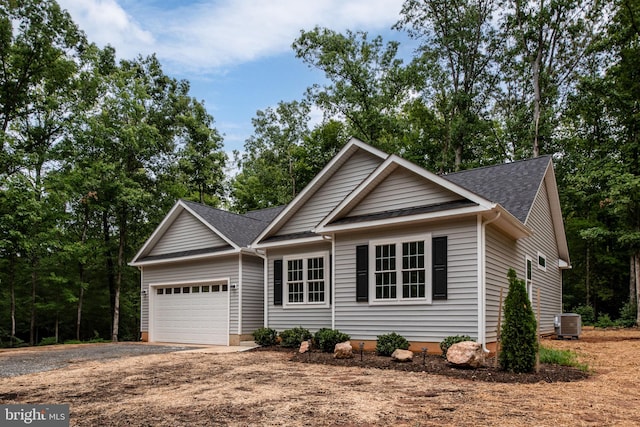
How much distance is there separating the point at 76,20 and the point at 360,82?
14.7 metres

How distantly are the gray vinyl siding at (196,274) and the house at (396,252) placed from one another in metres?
0.06

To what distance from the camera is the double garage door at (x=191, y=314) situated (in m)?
14.9

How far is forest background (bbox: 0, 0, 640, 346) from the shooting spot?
1945 cm

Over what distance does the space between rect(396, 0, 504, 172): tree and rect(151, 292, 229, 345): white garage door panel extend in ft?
52.8

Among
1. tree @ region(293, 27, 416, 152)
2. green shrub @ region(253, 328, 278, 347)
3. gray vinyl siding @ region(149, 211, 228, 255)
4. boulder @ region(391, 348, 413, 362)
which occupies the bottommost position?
green shrub @ region(253, 328, 278, 347)

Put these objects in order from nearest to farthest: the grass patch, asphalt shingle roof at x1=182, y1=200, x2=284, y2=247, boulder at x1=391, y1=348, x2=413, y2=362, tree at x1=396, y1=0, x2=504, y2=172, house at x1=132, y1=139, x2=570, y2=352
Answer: the grass patch
boulder at x1=391, y1=348, x2=413, y2=362
house at x1=132, y1=139, x2=570, y2=352
asphalt shingle roof at x1=182, y1=200, x2=284, y2=247
tree at x1=396, y1=0, x2=504, y2=172

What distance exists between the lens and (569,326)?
14.7 meters

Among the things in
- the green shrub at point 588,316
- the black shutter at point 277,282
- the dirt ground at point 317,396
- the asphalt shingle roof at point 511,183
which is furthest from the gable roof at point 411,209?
the green shrub at point 588,316

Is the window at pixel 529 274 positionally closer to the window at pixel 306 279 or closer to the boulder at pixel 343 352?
the window at pixel 306 279

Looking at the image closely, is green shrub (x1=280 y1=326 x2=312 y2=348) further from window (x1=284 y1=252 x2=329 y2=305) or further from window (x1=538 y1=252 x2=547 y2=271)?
window (x1=538 y1=252 x2=547 y2=271)

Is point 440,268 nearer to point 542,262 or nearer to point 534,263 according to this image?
point 534,263

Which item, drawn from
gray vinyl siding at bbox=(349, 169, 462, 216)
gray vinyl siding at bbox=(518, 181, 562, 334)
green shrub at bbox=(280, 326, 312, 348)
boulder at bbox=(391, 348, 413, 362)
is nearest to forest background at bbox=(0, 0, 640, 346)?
gray vinyl siding at bbox=(518, 181, 562, 334)

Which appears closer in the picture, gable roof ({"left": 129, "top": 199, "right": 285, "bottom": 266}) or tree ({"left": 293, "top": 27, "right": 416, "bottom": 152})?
gable roof ({"left": 129, "top": 199, "right": 285, "bottom": 266})

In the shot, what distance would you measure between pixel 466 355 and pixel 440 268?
2.32 meters
